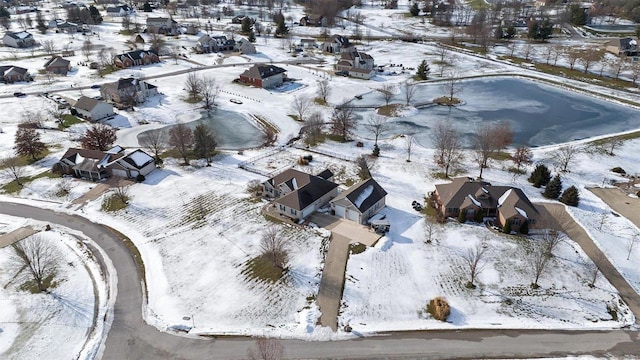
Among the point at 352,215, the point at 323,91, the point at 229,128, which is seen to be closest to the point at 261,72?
the point at 323,91

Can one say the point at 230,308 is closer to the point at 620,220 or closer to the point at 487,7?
the point at 620,220

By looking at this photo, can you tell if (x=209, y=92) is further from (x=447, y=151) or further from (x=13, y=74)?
(x=13, y=74)

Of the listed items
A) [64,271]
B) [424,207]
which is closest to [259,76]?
[424,207]

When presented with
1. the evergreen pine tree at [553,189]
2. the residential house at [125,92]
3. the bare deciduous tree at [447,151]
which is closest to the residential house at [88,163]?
the residential house at [125,92]

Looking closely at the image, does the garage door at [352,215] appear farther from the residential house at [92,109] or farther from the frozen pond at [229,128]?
the residential house at [92,109]

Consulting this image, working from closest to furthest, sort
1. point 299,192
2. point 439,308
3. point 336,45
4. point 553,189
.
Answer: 1. point 439,308
2. point 299,192
3. point 553,189
4. point 336,45

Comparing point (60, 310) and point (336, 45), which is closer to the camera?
point (60, 310)

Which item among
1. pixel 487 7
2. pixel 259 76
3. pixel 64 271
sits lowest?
pixel 64 271
